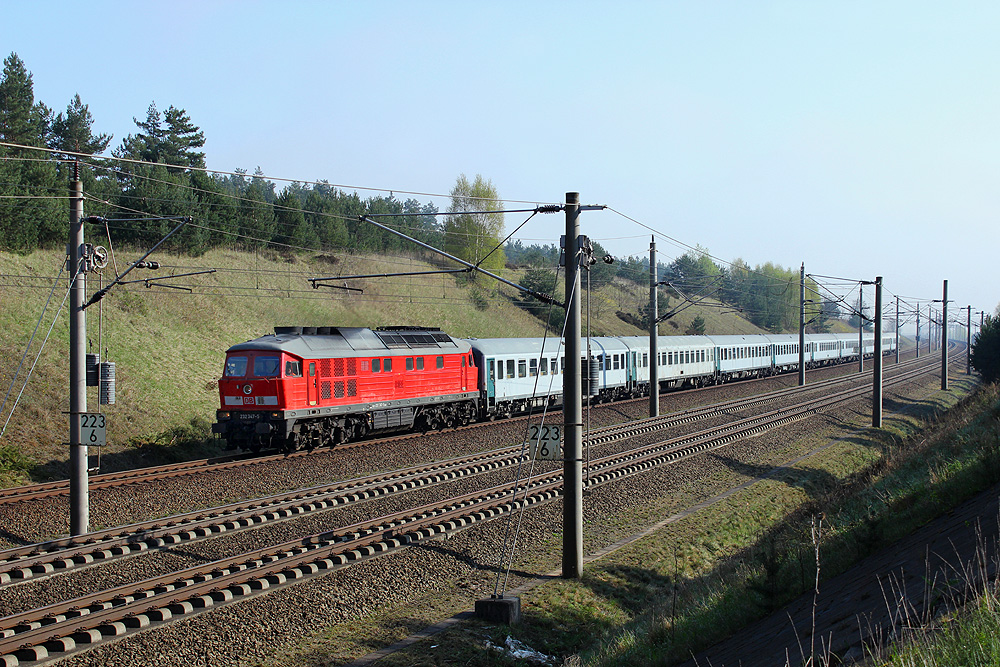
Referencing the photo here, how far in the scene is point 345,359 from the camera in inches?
947

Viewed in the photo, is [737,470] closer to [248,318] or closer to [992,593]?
[992,593]

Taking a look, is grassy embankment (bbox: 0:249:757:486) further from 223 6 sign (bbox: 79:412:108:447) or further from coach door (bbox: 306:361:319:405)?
coach door (bbox: 306:361:319:405)

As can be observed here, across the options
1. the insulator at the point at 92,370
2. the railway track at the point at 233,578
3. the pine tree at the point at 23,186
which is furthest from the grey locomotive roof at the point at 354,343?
the pine tree at the point at 23,186

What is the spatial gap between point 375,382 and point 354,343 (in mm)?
1448

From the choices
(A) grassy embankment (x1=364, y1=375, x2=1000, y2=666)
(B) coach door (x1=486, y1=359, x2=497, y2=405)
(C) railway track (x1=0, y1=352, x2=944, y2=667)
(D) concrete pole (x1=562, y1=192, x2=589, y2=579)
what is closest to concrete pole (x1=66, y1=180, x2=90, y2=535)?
(C) railway track (x1=0, y1=352, x2=944, y2=667)

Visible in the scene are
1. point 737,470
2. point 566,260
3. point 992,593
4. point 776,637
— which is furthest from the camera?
point 737,470

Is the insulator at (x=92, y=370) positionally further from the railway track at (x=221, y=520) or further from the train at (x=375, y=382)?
the train at (x=375, y=382)

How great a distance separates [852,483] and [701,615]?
12.9m

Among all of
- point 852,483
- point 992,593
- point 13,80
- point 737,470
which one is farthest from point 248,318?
point 992,593

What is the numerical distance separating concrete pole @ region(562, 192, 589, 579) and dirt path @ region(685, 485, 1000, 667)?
435cm

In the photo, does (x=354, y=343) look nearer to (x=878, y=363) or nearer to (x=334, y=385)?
(x=334, y=385)

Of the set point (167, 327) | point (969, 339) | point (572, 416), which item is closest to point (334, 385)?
point (572, 416)

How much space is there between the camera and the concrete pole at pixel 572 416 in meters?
13.0

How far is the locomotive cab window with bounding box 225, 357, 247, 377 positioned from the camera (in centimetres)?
2244
